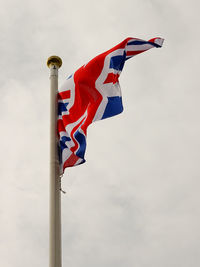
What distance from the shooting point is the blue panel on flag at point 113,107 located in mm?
11398

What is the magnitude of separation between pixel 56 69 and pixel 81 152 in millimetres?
2697

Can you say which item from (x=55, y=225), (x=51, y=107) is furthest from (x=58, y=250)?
(x=51, y=107)

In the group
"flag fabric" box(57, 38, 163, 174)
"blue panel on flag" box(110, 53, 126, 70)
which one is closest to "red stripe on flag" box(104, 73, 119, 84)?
"flag fabric" box(57, 38, 163, 174)

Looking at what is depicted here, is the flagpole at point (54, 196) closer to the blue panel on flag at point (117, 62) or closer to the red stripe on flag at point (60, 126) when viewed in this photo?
the red stripe on flag at point (60, 126)

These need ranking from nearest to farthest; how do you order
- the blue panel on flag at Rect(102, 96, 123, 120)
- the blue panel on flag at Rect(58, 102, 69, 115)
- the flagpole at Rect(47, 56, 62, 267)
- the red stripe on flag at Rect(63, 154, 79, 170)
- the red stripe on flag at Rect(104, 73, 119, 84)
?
the flagpole at Rect(47, 56, 62, 267), the red stripe on flag at Rect(63, 154, 79, 170), the blue panel on flag at Rect(102, 96, 123, 120), the blue panel on flag at Rect(58, 102, 69, 115), the red stripe on flag at Rect(104, 73, 119, 84)

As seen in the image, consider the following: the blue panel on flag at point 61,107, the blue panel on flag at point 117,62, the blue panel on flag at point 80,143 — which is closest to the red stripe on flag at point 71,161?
the blue panel on flag at point 80,143

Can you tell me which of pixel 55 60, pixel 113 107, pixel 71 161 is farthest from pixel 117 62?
pixel 71 161

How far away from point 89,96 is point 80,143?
62.2 inches

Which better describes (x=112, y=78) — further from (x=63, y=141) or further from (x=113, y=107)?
(x=63, y=141)

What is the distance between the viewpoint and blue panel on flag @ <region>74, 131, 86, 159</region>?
1095cm

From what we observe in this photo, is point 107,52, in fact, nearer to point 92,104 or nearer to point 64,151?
point 92,104

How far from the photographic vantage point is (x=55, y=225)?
9953 mm

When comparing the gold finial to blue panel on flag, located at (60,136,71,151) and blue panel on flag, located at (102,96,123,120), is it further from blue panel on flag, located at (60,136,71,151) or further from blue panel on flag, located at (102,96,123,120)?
blue panel on flag, located at (60,136,71,151)

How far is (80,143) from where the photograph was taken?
1110cm
